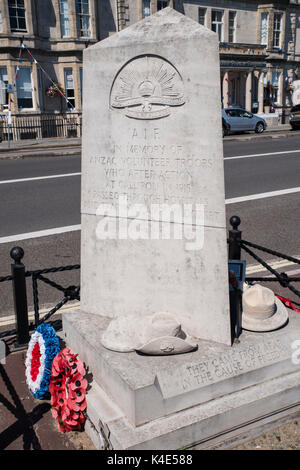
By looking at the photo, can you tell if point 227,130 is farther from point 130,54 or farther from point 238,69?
point 130,54

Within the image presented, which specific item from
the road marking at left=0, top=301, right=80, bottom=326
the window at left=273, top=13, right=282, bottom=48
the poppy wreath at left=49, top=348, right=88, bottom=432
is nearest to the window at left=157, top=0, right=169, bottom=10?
the window at left=273, top=13, right=282, bottom=48

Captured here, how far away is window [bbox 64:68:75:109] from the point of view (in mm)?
31297

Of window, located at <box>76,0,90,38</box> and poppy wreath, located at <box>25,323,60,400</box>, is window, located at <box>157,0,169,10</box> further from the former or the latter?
poppy wreath, located at <box>25,323,60,400</box>

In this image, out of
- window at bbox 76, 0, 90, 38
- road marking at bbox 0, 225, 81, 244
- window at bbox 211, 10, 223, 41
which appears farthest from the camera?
window at bbox 211, 10, 223, 41

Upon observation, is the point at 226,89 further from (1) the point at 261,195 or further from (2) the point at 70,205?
(2) the point at 70,205

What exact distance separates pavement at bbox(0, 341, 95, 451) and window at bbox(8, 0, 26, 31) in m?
28.8

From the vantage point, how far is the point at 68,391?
371 cm

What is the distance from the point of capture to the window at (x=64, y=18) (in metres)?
30.3

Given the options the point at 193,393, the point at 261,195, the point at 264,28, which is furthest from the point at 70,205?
the point at 264,28

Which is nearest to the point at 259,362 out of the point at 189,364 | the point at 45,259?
the point at 189,364

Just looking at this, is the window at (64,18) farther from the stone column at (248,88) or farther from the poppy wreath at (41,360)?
the poppy wreath at (41,360)

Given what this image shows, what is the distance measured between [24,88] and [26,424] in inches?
1152

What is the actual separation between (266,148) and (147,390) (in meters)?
18.7

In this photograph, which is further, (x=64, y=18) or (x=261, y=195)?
(x=64, y=18)
